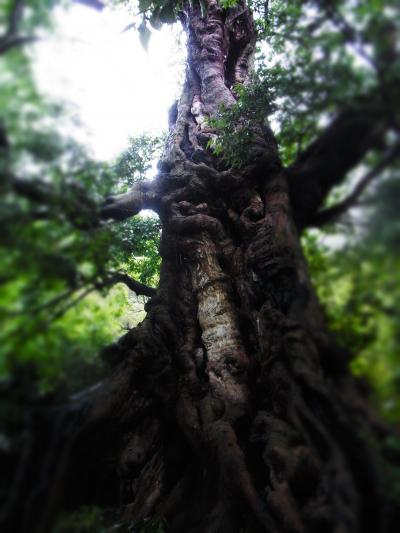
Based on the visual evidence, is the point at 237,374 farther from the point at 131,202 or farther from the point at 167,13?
the point at 167,13

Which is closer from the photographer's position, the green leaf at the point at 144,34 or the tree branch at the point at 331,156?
the tree branch at the point at 331,156

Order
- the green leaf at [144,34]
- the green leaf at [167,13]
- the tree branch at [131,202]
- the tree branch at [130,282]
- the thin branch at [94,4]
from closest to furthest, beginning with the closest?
the thin branch at [94,4], the tree branch at [130,282], the tree branch at [131,202], the green leaf at [144,34], the green leaf at [167,13]

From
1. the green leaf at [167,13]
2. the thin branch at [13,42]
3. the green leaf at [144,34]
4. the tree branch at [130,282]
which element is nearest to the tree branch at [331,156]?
the tree branch at [130,282]

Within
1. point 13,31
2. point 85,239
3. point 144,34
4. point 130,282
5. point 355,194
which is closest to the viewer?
point 13,31

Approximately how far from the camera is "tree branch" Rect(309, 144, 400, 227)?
1.50 m

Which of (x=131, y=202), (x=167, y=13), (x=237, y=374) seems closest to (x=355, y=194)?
(x=237, y=374)

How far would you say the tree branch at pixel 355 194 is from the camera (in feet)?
4.93

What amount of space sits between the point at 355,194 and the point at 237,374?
193 cm

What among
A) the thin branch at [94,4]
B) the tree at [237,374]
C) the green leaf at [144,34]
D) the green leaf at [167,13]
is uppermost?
the green leaf at [167,13]

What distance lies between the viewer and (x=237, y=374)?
3184 mm

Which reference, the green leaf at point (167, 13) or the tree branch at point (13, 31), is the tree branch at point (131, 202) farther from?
the green leaf at point (167, 13)

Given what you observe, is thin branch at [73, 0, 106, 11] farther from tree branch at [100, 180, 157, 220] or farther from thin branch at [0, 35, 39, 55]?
tree branch at [100, 180, 157, 220]

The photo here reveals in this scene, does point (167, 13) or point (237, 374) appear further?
A: point (167, 13)

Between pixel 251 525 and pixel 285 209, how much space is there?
86.4 inches
